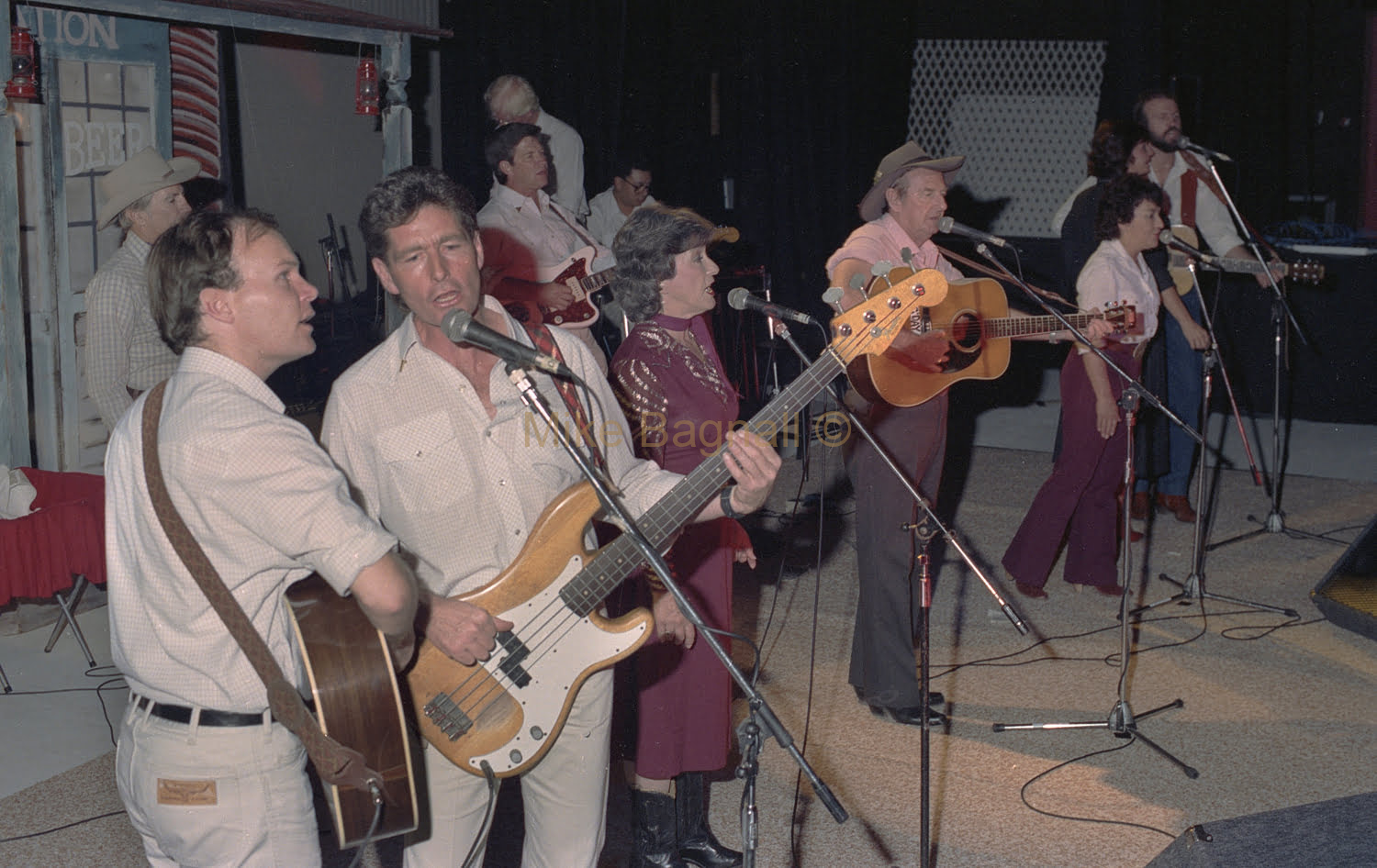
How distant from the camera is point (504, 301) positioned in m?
6.02

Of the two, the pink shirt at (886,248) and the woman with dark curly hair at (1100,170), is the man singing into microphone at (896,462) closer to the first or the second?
the pink shirt at (886,248)

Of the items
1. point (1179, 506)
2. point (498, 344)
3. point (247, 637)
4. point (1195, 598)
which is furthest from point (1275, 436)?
point (247, 637)

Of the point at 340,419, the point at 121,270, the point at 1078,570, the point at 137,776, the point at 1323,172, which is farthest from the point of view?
the point at 1323,172

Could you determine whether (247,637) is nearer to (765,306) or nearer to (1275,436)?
(765,306)

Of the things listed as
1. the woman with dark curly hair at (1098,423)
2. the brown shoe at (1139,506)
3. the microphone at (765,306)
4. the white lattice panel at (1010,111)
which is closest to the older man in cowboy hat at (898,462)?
the woman with dark curly hair at (1098,423)

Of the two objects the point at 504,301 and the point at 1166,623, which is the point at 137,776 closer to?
the point at 504,301

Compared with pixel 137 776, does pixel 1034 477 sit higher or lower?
lower

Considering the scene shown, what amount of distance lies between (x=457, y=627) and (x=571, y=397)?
0.57 m

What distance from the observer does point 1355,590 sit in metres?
5.34

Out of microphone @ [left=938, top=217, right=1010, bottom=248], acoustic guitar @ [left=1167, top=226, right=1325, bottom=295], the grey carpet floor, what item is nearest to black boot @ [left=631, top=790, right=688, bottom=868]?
the grey carpet floor

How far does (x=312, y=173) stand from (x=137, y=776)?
267 inches

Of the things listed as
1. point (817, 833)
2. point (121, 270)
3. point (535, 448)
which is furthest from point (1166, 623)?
point (121, 270)

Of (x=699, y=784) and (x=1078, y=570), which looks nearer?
(x=699, y=784)

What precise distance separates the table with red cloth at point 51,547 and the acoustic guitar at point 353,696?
285 centimetres
